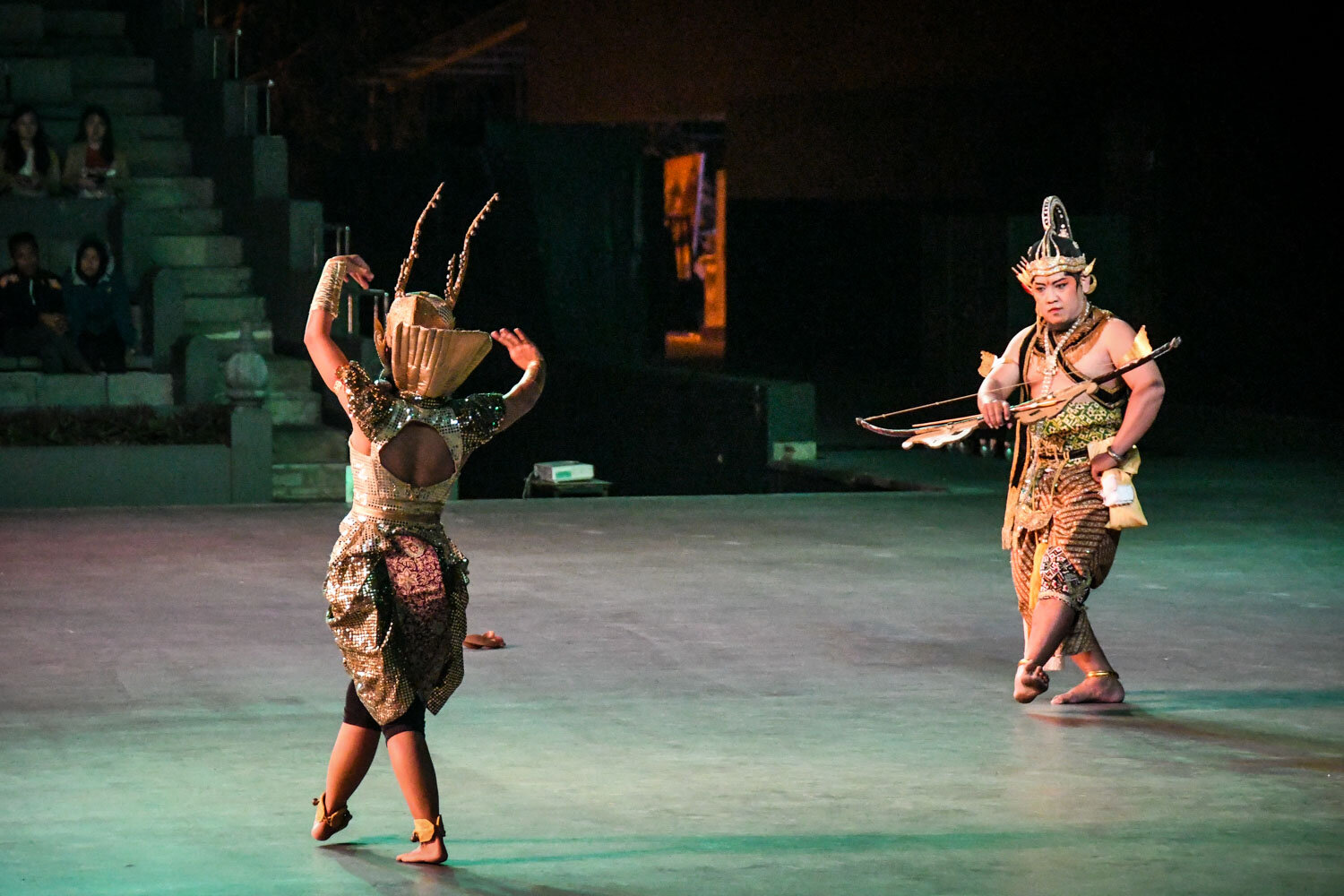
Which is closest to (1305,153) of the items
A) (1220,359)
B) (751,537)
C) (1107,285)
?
(1220,359)

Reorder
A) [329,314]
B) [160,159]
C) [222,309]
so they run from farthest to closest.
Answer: [160,159], [222,309], [329,314]

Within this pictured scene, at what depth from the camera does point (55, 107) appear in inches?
870

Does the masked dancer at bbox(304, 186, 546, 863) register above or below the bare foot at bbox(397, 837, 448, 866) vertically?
above

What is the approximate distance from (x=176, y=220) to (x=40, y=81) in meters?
2.29

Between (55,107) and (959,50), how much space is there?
35.8ft

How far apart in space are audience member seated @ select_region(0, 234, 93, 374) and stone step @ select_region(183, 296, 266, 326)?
2043mm

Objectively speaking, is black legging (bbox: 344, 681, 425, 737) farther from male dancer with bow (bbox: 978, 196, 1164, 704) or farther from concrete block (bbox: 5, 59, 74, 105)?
concrete block (bbox: 5, 59, 74, 105)

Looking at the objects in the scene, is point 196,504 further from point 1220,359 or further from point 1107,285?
point 1220,359

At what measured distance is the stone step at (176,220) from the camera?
2092 cm

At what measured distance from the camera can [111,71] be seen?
2353 cm

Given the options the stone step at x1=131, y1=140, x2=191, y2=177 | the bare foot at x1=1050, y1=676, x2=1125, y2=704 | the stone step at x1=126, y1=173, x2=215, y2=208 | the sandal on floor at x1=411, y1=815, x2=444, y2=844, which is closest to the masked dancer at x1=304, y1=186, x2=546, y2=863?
the sandal on floor at x1=411, y1=815, x2=444, y2=844

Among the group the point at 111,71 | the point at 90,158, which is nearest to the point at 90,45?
the point at 111,71

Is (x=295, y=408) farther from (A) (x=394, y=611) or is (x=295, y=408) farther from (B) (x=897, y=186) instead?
(A) (x=394, y=611)

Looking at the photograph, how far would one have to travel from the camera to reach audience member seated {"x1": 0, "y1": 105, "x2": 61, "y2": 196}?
20.2 metres
